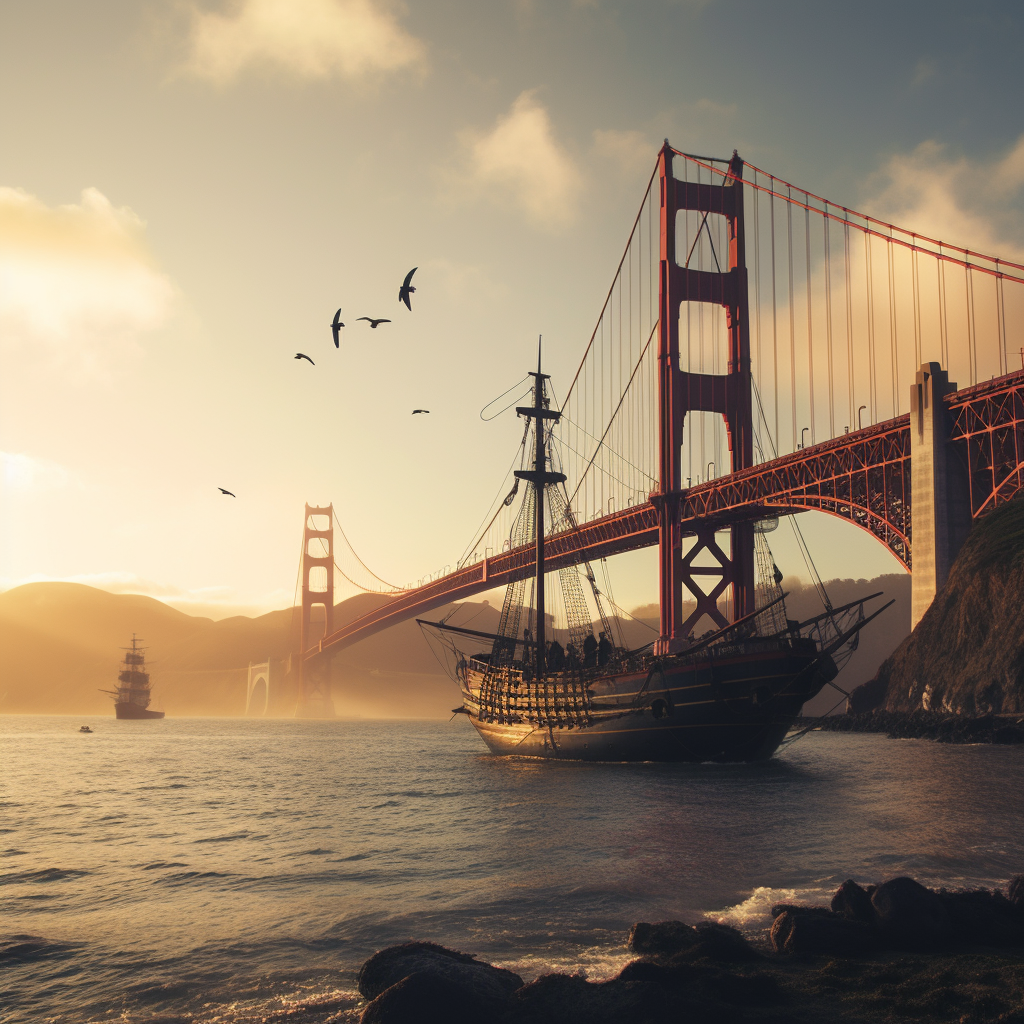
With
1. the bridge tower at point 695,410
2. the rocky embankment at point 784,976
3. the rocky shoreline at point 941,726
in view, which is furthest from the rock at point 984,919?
the bridge tower at point 695,410

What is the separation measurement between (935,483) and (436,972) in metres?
40.3

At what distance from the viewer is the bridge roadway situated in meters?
41.5

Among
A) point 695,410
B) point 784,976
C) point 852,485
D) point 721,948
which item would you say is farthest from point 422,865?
point 695,410

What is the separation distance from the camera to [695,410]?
58.1 metres

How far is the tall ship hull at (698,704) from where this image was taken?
3189cm

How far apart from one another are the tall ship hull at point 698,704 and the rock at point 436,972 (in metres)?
22.9

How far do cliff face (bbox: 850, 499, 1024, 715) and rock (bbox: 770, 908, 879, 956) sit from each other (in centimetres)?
3477

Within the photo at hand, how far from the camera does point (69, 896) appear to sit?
15289mm

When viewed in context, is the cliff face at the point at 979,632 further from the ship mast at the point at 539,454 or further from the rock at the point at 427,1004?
the rock at the point at 427,1004

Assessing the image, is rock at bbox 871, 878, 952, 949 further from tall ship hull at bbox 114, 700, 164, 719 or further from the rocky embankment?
tall ship hull at bbox 114, 700, 164, 719

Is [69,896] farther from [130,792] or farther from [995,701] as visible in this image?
[995,701]

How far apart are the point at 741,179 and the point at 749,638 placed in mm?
39980

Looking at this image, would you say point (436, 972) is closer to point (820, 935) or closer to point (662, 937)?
point (662, 937)

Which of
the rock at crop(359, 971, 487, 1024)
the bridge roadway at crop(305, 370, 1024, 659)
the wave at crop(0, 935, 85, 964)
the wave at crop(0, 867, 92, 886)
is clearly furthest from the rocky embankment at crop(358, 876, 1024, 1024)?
the bridge roadway at crop(305, 370, 1024, 659)
